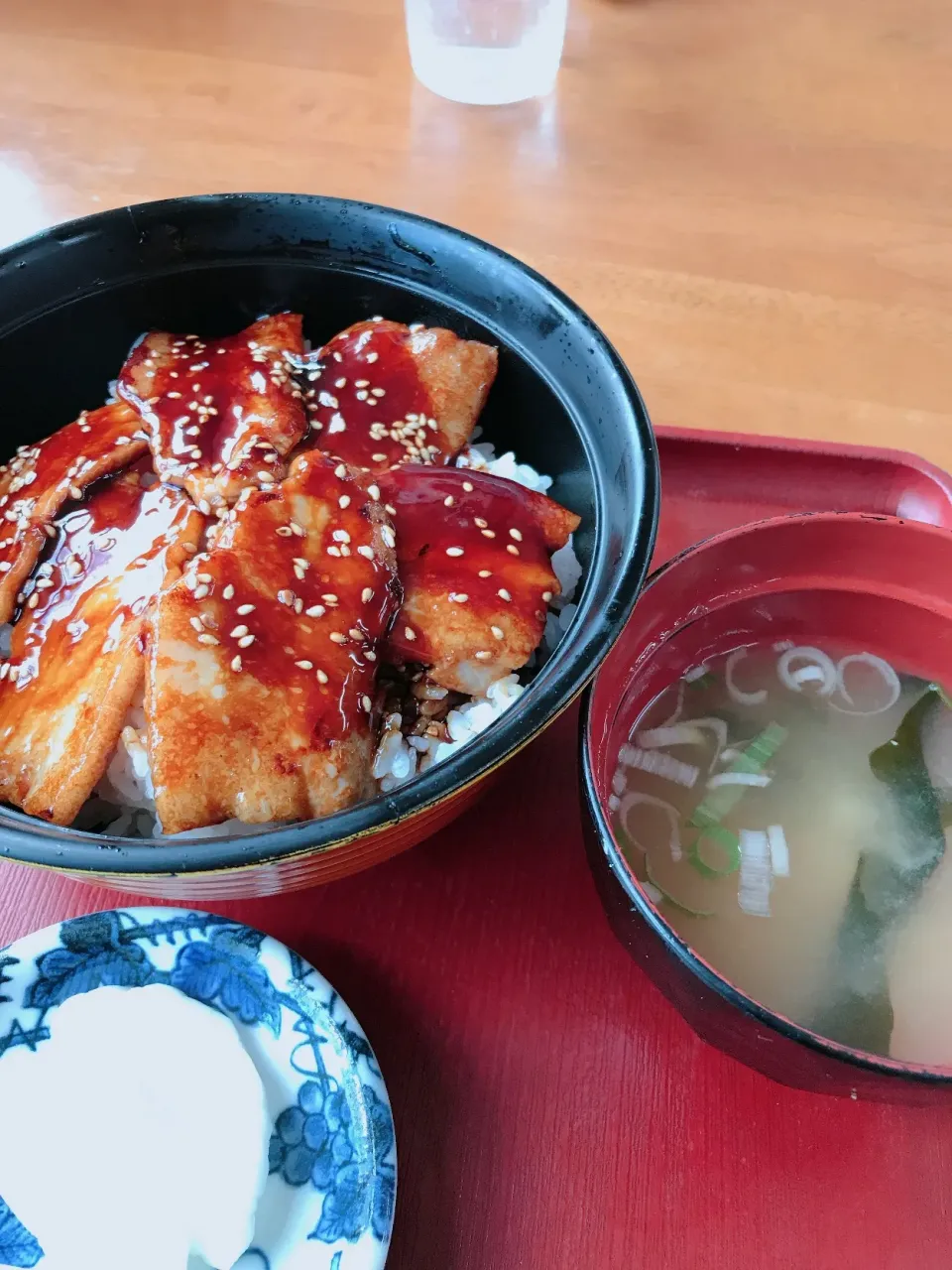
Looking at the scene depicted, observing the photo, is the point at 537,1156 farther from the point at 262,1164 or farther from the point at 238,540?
the point at 238,540

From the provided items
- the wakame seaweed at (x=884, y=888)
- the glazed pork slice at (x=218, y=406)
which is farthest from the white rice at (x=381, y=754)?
the wakame seaweed at (x=884, y=888)

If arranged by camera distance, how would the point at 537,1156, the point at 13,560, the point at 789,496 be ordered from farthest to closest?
the point at 789,496
the point at 13,560
the point at 537,1156

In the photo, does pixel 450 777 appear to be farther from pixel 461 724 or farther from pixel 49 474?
pixel 49 474

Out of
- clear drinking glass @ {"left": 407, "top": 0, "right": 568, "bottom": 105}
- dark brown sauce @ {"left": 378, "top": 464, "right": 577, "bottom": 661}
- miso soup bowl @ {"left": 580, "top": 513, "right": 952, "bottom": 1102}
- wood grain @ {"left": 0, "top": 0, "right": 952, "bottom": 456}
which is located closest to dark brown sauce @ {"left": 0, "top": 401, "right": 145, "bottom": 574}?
dark brown sauce @ {"left": 378, "top": 464, "right": 577, "bottom": 661}

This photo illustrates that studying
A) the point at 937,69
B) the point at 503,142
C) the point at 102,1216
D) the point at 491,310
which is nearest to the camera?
the point at 102,1216

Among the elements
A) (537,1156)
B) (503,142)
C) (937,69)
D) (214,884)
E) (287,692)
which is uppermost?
(937,69)

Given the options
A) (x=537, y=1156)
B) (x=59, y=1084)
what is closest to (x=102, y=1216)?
(x=59, y=1084)
